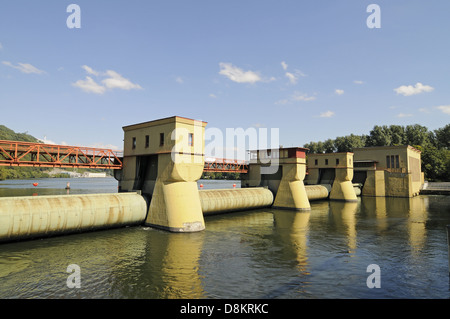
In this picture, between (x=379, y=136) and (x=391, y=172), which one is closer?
(x=391, y=172)

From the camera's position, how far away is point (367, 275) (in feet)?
51.1

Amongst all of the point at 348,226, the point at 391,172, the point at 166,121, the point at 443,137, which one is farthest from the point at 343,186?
the point at 443,137

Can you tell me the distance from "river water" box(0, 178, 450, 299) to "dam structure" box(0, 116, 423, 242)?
1.40 meters

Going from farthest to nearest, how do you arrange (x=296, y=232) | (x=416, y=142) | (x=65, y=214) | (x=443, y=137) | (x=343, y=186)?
(x=443, y=137)
(x=416, y=142)
(x=343, y=186)
(x=296, y=232)
(x=65, y=214)

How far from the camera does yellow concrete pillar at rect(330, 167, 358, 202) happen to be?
56.0 m

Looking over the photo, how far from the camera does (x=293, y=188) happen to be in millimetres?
43125

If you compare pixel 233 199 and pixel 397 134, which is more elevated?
pixel 397 134

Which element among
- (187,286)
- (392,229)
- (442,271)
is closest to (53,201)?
(187,286)

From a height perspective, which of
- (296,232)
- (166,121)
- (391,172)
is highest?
(166,121)

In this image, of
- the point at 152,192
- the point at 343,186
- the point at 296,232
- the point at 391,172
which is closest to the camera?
the point at 296,232

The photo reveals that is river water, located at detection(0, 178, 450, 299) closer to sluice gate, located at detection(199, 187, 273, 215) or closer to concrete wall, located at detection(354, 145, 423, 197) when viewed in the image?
sluice gate, located at detection(199, 187, 273, 215)

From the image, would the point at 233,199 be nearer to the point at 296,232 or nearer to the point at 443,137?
the point at 296,232

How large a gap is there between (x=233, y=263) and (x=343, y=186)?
46749 millimetres

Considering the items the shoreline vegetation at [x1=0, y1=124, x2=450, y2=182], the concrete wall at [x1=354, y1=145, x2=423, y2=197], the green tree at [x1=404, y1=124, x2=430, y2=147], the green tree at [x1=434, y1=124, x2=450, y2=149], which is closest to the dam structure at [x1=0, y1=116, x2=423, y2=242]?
the concrete wall at [x1=354, y1=145, x2=423, y2=197]
